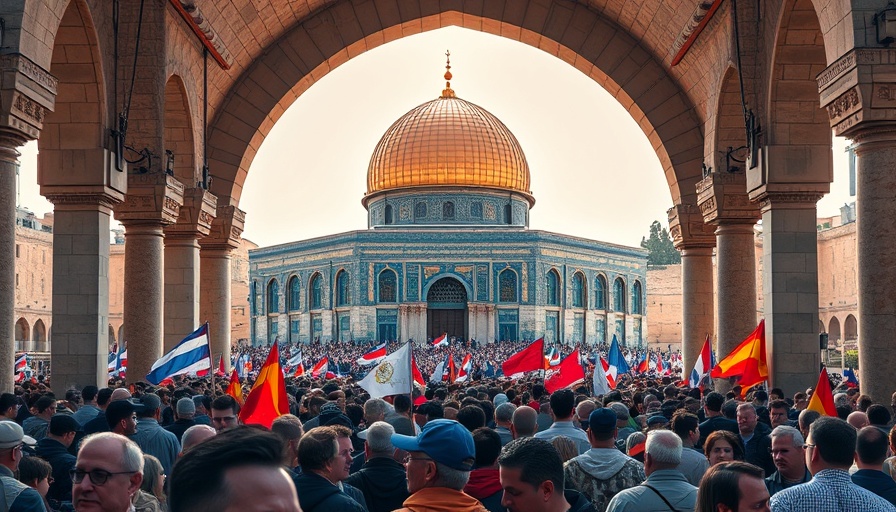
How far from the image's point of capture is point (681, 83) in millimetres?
22312

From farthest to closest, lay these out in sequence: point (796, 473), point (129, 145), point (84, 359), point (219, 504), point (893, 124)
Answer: point (129, 145)
point (84, 359)
point (893, 124)
point (796, 473)
point (219, 504)

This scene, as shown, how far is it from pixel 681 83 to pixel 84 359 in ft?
41.6

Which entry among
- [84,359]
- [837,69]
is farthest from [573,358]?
[84,359]

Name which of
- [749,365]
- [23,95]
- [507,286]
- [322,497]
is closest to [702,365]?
[749,365]

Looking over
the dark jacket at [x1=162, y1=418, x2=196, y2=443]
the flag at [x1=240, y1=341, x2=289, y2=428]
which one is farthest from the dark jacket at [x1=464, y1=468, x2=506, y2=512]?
the dark jacket at [x1=162, y1=418, x2=196, y2=443]

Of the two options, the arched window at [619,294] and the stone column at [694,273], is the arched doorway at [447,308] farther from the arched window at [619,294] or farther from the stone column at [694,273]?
the stone column at [694,273]

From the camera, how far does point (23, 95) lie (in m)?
11.5

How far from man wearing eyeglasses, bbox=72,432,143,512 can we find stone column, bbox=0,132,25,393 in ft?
26.8

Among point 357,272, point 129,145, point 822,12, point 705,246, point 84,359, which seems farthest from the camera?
point 357,272

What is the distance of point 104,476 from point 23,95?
342 inches

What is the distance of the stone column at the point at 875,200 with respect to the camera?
11.4 metres

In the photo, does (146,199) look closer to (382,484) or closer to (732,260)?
(732,260)

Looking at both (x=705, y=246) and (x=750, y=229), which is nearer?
(x=750, y=229)

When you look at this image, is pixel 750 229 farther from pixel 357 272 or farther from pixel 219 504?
pixel 357 272
